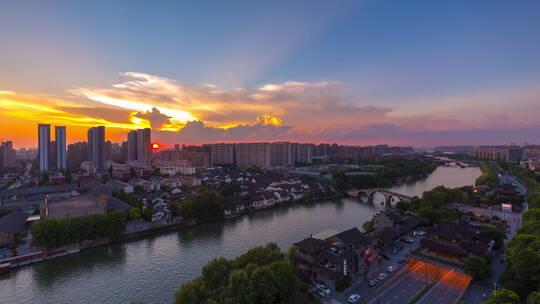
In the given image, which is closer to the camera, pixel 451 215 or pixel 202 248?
pixel 202 248

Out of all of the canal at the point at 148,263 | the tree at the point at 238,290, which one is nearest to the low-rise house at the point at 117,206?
the canal at the point at 148,263

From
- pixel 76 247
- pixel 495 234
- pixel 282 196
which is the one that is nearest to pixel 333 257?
pixel 495 234

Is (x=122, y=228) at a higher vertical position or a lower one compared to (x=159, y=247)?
higher

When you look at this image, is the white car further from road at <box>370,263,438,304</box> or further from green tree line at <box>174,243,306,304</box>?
green tree line at <box>174,243,306,304</box>

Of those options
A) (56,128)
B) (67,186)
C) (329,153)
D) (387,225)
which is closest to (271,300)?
(387,225)

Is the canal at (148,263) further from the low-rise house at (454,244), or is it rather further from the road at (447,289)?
the road at (447,289)

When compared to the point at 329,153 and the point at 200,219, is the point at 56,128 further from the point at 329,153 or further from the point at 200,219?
the point at 329,153

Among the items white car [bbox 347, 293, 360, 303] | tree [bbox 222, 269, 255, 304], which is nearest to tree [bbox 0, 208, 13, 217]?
tree [bbox 222, 269, 255, 304]
